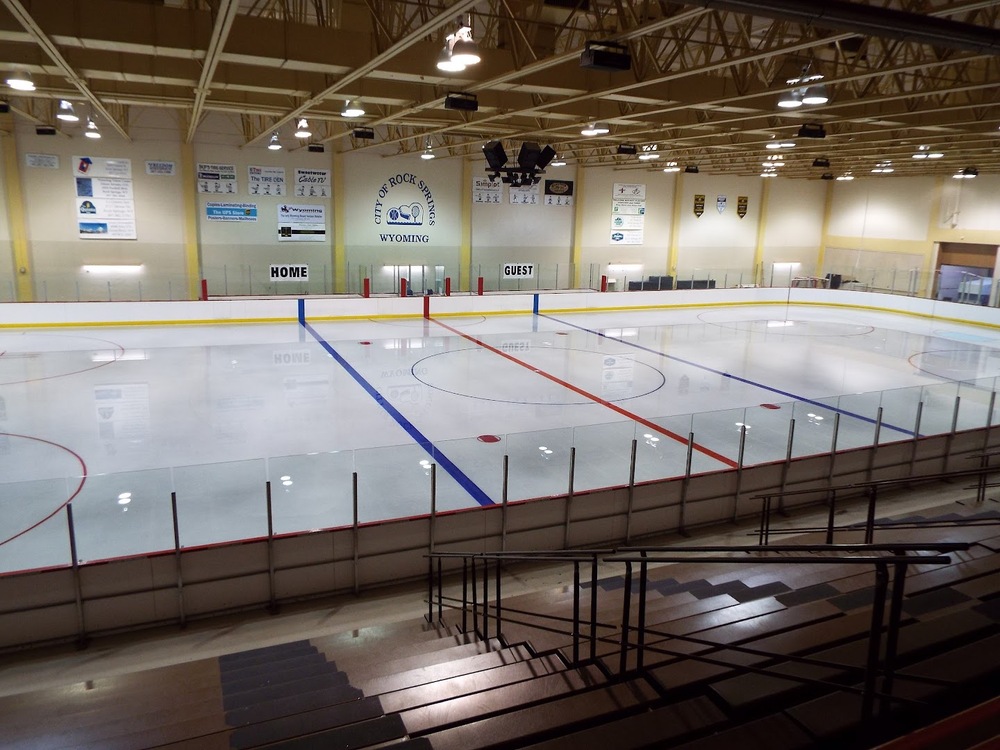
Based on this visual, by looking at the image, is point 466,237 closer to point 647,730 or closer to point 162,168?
point 162,168

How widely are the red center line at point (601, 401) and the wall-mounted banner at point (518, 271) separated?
6203 mm

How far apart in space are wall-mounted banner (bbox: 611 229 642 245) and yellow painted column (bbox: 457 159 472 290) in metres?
6.95

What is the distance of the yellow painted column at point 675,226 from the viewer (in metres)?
33.2

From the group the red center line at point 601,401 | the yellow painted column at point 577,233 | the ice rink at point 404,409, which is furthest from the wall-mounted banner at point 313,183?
the yellow painted column at point 577,233

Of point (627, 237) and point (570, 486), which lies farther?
point (627, 237)

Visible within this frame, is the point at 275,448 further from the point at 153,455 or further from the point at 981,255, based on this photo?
the point at 981,255

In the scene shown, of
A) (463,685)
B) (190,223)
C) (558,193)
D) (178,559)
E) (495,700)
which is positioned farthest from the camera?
(558,193)

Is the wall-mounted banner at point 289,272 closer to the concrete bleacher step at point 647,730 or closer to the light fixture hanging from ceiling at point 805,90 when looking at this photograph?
the light fixture hanging from ceiling at point 805,90

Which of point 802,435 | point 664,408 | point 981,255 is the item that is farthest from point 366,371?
point 981,255

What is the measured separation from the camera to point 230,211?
82.2 ft

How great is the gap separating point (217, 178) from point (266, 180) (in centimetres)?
159

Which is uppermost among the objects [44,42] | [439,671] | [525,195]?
[44,42]

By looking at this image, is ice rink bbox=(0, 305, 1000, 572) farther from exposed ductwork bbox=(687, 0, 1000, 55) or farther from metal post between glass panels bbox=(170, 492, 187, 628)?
exposed ductwork bbox=(687, 0, 1000, 55)

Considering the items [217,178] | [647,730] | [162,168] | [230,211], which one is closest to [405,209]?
[230,211]
